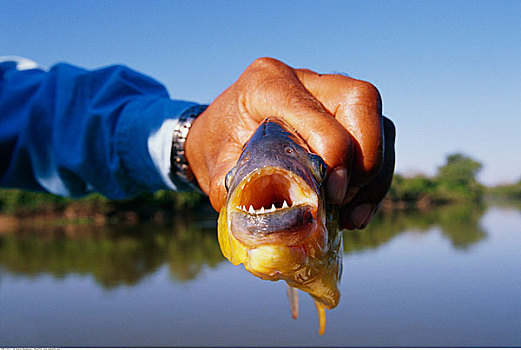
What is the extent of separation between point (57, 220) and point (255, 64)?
3089cm

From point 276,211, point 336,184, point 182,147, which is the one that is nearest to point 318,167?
point 336,184

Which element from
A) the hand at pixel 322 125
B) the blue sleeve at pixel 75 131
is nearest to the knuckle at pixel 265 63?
the hand at pixel 322 125

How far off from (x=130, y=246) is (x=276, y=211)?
28.1 m

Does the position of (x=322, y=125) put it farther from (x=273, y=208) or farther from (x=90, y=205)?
(x=90, y=205)

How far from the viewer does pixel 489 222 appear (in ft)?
124

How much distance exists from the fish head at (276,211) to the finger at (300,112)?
11 cm

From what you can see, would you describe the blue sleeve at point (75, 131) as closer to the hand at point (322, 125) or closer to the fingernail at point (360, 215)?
the hand at point (322, 125)

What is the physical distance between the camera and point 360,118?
161 cm

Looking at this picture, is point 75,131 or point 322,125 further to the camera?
point 75,131

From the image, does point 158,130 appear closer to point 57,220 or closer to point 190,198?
point 190,198

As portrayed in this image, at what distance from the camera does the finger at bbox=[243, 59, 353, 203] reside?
1.45 meters

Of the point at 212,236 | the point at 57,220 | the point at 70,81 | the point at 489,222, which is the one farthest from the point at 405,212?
the point at 70,81

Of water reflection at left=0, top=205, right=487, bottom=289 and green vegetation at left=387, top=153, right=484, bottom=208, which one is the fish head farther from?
green vegetation at left=387, top=153, right=484, bottom=208

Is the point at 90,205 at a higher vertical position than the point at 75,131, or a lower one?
lower
